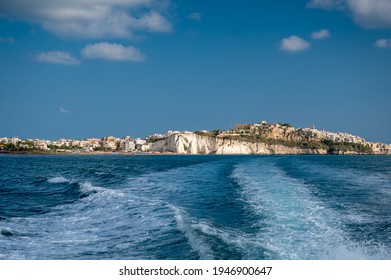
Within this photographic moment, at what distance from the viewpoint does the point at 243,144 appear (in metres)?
115

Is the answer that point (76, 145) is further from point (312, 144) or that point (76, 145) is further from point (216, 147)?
point (312, 144)

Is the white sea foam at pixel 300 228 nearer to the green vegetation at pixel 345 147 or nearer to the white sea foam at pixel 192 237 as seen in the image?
the white sea foam at pixel 192 237

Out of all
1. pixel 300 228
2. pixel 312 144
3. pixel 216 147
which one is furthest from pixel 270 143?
pixel 300 228

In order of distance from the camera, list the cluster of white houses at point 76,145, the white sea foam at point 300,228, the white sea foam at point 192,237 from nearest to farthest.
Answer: the white sea foam at point 192,237 < the white sea foam at point 300,228 < the cluster of white houses at point 76,145

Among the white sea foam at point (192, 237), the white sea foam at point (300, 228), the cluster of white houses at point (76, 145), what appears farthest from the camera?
the cluster of white houses at point (76, 145)

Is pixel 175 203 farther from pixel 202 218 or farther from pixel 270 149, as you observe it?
pixel 270 149

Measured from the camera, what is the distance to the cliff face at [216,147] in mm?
111375

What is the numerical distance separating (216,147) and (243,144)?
29.3 ft

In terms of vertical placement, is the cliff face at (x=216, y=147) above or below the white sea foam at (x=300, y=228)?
above

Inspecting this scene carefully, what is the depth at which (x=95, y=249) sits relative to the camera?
702 centimetres

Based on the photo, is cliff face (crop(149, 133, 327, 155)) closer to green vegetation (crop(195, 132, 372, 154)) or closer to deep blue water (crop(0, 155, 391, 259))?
green vegetation (crop(195, 132, 372, 154))

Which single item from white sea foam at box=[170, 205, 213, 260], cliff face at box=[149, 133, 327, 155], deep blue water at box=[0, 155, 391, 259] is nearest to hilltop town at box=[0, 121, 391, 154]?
cliff face at box=[149, 133, 327, 155]

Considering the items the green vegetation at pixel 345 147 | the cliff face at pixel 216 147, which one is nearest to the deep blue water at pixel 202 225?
the cliff face at pixel 216 147

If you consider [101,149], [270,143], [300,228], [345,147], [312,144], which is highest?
[270,143]
